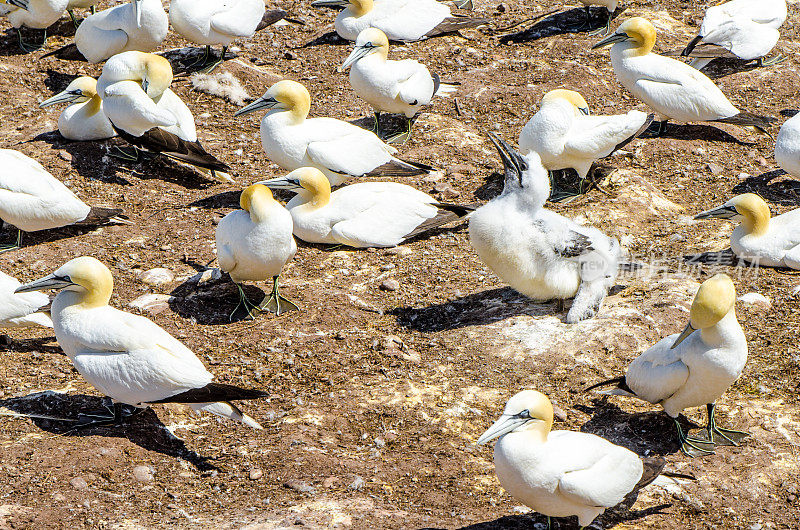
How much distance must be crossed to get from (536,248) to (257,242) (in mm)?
1917

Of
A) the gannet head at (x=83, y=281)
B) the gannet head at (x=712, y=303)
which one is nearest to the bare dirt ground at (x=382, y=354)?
the gannet head at (x=83, y=281)

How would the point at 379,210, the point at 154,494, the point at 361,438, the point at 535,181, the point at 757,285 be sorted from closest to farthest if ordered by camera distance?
the point at 154,494 → the point at 361,438 → the point at 535,181 → the point at 757,285 → the point at 379,210

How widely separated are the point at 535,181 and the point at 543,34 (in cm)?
537

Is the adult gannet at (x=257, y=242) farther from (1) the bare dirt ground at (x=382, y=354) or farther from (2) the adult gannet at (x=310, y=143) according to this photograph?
(2) the adult gannet at (x=310, y=143)

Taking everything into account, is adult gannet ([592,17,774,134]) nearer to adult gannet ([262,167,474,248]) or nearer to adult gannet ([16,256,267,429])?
adult gannet ([262,167,474,248])

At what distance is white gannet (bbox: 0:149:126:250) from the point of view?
7.47 m

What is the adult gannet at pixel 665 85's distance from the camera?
30.9 feet

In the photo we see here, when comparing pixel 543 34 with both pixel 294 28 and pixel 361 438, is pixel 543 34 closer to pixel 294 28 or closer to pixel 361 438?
pixel 294 28

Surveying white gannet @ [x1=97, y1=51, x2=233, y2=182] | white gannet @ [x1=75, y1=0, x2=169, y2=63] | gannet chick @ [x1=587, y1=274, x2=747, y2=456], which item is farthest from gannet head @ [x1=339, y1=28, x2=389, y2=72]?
gannet chick @ [x1=587, y1=274, x2=747, y2=456]

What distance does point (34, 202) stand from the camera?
7465 mm

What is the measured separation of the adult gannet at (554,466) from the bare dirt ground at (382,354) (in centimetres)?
38

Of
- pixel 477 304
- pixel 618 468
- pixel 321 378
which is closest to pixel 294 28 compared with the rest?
pixel 477 304

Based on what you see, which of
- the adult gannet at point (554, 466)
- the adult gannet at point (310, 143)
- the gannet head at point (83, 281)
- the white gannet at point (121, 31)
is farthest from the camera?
the white gannet at point (121, 31)

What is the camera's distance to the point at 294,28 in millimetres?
11719
